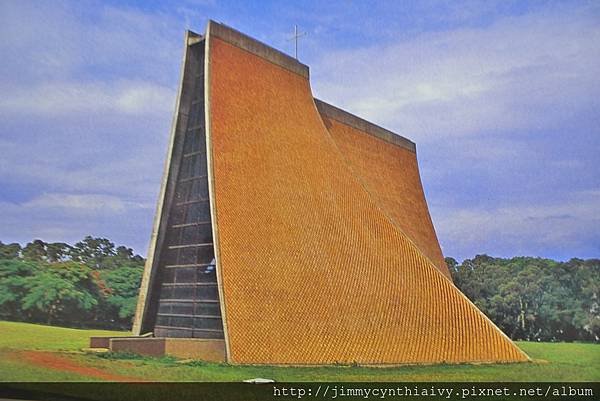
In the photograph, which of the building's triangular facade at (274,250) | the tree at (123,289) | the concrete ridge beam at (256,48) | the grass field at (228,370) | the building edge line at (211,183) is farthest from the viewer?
the tree at (123,289)

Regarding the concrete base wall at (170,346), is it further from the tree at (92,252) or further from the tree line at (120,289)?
the tree at (92,252)

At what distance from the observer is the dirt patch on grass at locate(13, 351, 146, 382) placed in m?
8.08

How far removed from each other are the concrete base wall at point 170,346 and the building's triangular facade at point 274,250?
97 mm

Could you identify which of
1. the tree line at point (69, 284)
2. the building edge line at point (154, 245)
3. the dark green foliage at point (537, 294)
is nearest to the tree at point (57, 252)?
the tree line at point (69, 284)

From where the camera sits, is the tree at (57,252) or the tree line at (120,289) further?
the tree at (57,252)

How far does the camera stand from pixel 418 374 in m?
9.27

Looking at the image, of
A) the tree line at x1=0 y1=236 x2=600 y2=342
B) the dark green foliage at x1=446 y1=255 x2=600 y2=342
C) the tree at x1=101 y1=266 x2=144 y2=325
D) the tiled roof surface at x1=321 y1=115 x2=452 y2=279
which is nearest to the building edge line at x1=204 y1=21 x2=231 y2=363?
the tiled roof surface at x1=321 y1=115 x2=452 y2=279

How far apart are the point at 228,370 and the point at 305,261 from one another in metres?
3.00

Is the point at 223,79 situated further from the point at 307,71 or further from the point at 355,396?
the point at 355,396

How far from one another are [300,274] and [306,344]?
1387 millimetres

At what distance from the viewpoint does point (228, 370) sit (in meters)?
9.20

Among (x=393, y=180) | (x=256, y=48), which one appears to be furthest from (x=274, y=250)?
(x=393, y=180)

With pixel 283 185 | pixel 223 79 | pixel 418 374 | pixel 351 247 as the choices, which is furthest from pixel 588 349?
pixel 223 79

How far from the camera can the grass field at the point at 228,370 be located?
324 inches
